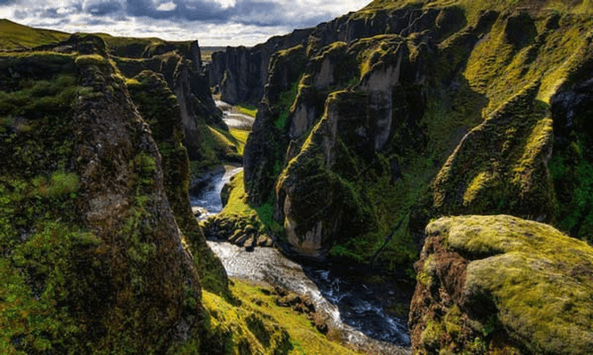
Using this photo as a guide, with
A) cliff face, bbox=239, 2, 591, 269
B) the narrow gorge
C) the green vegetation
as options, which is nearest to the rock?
the narrow gorge

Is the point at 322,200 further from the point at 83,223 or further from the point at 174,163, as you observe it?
the point at 83,223

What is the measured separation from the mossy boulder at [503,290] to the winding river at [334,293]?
1890 centimetres

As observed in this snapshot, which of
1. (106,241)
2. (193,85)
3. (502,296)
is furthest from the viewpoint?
(193,85)

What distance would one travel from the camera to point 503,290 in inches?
812

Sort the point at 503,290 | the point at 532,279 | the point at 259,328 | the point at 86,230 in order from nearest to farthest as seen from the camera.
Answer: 1. the point at 86,230
2. the point at 532,279
3. the point at 503,290
4. the point at 259,328

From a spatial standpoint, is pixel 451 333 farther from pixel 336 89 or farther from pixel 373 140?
pixel 336 89

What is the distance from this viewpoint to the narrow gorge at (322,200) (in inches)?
659

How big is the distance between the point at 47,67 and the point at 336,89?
69470 millimetres

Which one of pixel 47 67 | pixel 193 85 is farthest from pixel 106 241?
pixel 193 85

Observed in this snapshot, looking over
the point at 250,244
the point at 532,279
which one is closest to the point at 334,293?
the point at 250,244

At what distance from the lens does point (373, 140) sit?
75812 mm

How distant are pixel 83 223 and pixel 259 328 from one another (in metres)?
20.1

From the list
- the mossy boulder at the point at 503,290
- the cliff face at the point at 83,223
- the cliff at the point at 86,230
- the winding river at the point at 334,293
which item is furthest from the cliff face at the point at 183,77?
the mossy boulder at the point at 503,290

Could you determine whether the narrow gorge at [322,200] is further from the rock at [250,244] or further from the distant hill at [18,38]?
the distant hill at [18,38]
